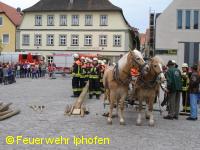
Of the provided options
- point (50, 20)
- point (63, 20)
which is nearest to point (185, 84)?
point (63, 20)

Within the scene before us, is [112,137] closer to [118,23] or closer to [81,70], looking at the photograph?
[81,70]

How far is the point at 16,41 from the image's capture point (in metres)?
65.6

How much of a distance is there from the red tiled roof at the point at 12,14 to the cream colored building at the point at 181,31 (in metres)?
28.7

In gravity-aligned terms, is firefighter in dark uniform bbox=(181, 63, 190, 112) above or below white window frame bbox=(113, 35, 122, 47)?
below

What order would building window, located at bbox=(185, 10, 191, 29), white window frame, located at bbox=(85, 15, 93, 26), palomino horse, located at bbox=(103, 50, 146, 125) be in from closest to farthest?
palomino horse, located at bbox=(103, 50, 146, 125), building window, located at bbox=(185, 10, 191, 29), white window frame, located at bbox=(85, 15, 93, 26)

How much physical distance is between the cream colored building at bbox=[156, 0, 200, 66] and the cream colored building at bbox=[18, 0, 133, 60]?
1560 centimetres

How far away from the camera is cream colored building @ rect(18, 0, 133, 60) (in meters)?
61.9

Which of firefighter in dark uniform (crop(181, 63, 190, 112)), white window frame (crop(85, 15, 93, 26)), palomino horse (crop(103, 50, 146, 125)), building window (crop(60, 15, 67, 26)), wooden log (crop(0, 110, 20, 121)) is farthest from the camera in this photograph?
building window (crop(60, 15, 67, 26))

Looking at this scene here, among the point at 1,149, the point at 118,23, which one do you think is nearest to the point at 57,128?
the point at 1,149

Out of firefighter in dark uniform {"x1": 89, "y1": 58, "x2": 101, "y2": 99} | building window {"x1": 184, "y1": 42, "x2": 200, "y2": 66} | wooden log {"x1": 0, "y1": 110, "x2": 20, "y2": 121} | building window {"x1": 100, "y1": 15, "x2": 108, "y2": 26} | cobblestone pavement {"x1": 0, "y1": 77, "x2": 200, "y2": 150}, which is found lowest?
cobblestone pavement {"x1": 0, "y1": 77, "x2": 200, "y2": 150}

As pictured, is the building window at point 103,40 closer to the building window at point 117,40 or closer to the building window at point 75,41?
the building window at point 117,40

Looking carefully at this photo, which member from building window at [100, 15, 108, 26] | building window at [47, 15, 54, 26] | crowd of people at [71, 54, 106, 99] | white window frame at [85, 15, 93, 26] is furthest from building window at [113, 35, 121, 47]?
crowd of people at [71, 54, 106, 99]

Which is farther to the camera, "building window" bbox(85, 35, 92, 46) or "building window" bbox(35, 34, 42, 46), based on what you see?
"building window" bbox(35, 34, 42, 46)

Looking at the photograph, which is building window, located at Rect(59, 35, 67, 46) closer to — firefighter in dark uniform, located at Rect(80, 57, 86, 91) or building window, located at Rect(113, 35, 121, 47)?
building window, located at Rect(113, 35, 121, 47)
